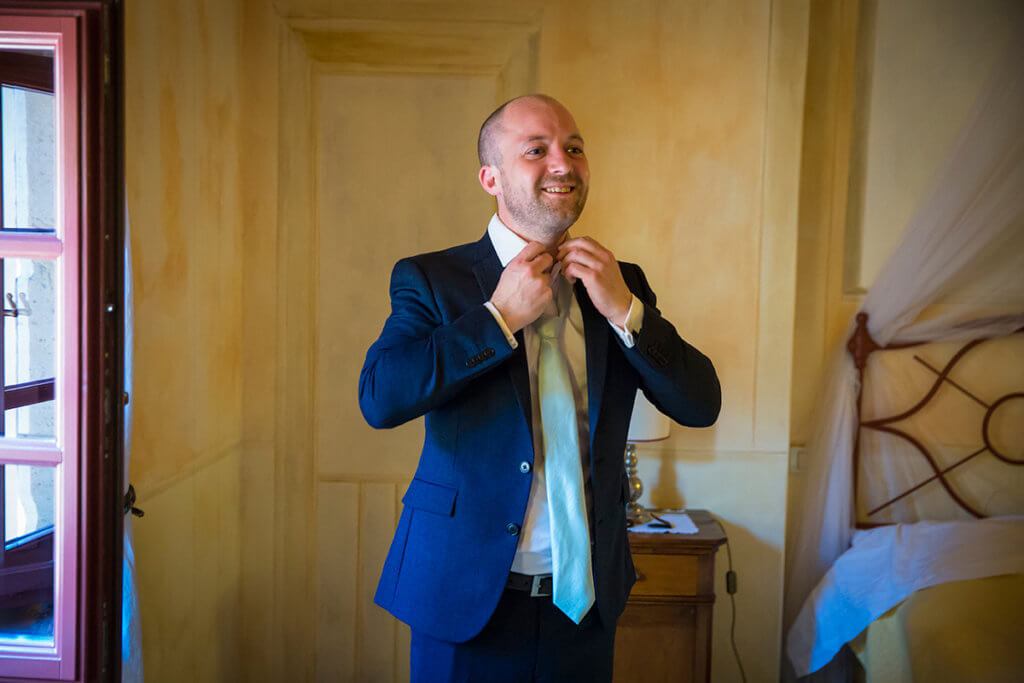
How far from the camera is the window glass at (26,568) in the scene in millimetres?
1657

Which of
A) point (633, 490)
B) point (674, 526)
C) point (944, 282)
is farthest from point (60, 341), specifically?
point (944, 282)

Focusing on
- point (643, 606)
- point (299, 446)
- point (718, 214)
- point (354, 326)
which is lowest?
point (643, 606)

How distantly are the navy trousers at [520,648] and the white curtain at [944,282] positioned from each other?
1841 mm

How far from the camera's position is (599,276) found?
1.42 meters

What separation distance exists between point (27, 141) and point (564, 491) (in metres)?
1.39

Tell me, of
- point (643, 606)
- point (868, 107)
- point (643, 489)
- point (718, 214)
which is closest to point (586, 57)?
point (718, 214)

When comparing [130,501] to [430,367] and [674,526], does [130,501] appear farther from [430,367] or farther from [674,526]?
[674,526]

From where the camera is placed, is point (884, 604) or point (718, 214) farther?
point (718, 214)

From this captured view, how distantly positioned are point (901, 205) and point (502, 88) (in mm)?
1719

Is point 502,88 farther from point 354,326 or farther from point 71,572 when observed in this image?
point 71,572

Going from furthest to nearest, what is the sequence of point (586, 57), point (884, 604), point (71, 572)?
point (586, 57)
point (884, 604)
point (71, 572)

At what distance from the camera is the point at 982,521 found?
9.09 ft

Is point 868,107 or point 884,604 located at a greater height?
point 868,107

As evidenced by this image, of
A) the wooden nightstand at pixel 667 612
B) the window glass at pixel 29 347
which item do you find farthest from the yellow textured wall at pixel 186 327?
the wooden nightstand at pixel 667 612
